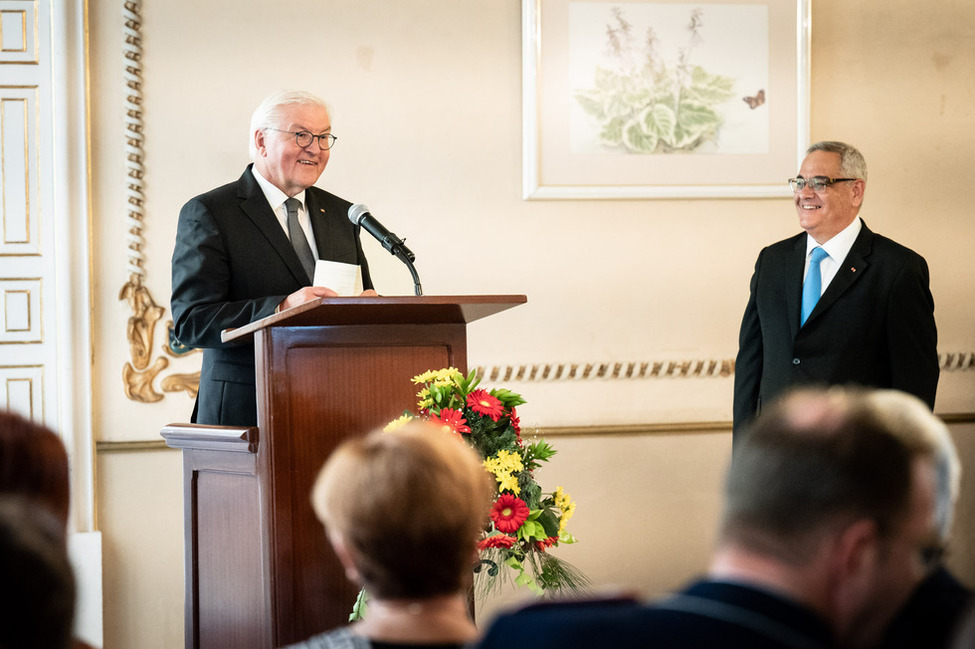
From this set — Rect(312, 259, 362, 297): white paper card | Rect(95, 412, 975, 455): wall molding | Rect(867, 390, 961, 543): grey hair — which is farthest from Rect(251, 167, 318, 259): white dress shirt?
Rect(867, 390, 961, 543): grey hair

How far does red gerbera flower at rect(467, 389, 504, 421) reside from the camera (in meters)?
2.62

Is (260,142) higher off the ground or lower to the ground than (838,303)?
higher

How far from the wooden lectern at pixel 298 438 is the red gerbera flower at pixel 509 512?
0.34 meters

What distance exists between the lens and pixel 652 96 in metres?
4.50

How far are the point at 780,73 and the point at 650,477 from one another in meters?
1.79

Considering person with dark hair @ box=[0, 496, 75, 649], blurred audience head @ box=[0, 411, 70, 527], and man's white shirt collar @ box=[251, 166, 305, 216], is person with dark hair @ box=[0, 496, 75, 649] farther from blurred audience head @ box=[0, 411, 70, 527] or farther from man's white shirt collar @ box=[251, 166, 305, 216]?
man's white shirt collar @ box=[251, 166, 305, 216]

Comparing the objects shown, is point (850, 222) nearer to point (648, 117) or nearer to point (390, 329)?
point (648, 117)

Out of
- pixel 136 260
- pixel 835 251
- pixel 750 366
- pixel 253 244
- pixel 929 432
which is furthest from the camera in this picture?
pixel 136 260

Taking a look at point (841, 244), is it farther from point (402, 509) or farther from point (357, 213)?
point (402, 509)

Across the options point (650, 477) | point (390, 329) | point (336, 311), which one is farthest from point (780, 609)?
point (650, 477)

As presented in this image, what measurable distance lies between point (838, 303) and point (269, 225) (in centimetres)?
188

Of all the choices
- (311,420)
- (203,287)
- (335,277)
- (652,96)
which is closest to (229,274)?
(203,287)

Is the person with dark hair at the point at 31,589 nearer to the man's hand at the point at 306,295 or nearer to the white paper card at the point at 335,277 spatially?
the man's hand at the point at 306,295

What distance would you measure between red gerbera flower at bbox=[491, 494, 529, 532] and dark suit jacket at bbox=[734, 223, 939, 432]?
4.34 feet
